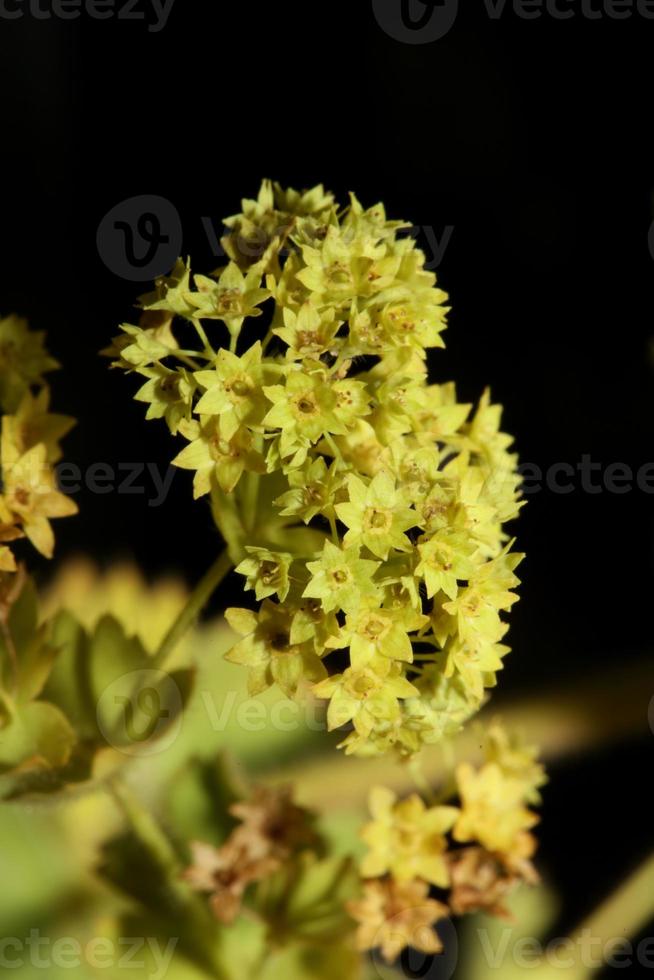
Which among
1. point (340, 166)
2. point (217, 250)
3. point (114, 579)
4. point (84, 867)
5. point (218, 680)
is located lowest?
point (84, 867)

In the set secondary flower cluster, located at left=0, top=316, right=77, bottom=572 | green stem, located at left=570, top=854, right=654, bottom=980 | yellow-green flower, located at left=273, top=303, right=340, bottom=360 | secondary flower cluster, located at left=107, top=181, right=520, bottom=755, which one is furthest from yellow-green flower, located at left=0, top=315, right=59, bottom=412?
green stem, located at left=570, top=854, right=654, bottom=980

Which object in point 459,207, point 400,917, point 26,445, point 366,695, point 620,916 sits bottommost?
point 620,916

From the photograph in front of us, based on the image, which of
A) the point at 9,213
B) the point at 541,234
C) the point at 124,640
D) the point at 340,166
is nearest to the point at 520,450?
the point at 541,234

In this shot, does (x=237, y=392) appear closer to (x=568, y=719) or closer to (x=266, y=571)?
(x=266, y=571)

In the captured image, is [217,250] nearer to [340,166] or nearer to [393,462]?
[340,166]

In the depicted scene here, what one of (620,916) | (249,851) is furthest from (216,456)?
(620,916)

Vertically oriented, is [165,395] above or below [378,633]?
above
